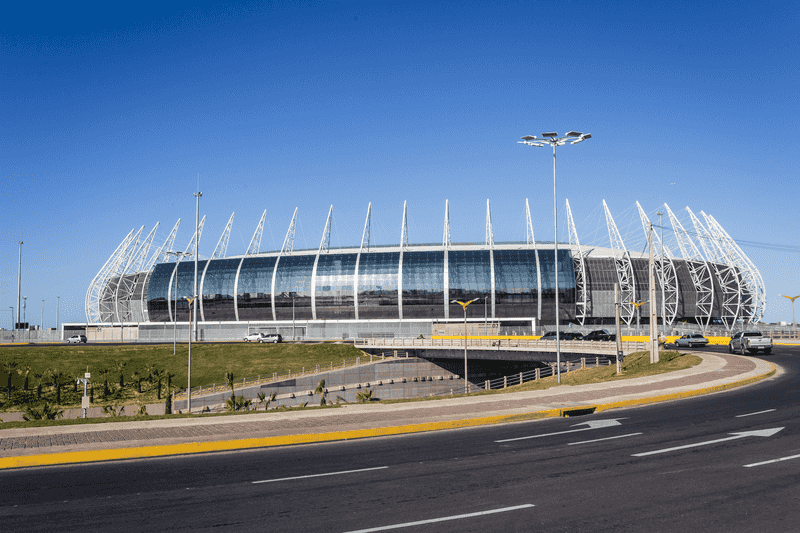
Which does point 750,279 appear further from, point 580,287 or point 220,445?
point 220,445

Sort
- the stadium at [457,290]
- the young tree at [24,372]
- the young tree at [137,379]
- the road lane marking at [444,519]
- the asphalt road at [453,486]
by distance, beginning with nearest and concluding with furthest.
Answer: the road lane marking at [444,519] < the asphalt road at [453,486] < the young tree at [24,372] < the young tree at [137,379] < the stadium at [457,290]

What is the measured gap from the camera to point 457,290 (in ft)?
390

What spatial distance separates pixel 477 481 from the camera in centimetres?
1028

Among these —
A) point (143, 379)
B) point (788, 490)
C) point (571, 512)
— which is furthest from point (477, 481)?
point (143, 379)

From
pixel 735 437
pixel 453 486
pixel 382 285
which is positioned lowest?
pixel 735 437

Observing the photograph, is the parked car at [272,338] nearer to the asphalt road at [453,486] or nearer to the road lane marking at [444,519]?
the asphalt road at [453,486]

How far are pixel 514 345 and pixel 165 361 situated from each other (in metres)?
38.7

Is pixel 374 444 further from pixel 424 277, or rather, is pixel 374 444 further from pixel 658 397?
pixel 424 277

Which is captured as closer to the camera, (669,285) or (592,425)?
(592,425)

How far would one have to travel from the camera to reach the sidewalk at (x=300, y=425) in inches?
536

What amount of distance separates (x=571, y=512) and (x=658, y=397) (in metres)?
16.2

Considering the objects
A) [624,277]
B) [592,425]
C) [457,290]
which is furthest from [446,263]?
[592,425]

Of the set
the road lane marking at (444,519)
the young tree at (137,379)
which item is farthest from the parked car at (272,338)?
the road lane marking at (444,519)

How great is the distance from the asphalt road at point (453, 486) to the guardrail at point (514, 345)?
140 feet
